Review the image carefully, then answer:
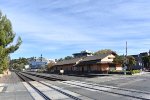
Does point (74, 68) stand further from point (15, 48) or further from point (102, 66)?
point (15, 48)

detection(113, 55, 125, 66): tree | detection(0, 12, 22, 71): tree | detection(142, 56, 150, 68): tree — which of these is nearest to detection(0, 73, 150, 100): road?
detection(0, 12, 22, 71): tree

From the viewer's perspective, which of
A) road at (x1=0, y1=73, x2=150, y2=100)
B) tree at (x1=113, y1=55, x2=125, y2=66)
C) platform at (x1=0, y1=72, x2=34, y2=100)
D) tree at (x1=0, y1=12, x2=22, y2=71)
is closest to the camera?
road at (x1=0, y1=73, x2=150, y2=100)

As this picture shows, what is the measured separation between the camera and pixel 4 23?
45.8m

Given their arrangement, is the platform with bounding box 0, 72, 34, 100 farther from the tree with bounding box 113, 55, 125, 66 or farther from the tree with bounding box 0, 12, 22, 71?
the tree with bounding box 113, 55, 125, 66

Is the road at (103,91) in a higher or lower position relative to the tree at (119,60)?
lower

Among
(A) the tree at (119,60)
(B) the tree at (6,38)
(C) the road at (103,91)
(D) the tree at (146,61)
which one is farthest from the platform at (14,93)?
(D) the tree at (146,61)

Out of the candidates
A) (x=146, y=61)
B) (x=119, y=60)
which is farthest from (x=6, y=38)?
(x=146, y=61)

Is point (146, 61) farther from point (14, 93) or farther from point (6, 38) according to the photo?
point (14, 93)

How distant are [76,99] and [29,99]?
12.1ft

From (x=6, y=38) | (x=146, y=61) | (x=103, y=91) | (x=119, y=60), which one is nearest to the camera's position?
(x=103, y=91)

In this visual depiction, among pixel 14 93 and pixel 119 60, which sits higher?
pixel 119 60

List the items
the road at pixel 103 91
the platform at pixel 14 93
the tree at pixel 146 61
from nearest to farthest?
the road at pixel 103 91 → the platform at pixel 14 93 → the tree at pixel 146 61

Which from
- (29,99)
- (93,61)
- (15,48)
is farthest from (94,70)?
(29,99)

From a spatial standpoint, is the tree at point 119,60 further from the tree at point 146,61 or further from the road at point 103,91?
the road at point 103,91
